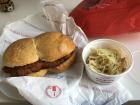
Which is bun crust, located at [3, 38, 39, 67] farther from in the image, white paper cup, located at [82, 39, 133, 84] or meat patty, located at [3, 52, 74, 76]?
white paper cup, located at [82, 39, 133, 84]

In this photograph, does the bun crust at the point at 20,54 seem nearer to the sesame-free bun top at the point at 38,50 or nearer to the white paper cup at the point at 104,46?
the sesame-free bun top at the point at 38,50

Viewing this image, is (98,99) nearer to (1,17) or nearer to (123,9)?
(123,9)

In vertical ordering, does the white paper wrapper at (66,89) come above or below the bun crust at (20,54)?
below

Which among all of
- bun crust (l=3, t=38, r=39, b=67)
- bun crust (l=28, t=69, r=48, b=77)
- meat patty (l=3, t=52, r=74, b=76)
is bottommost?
bun crust (l=28, t=69, r=48, b=77)

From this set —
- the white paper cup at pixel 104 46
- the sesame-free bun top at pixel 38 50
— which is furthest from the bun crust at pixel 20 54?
the white paper cup at pixel 104 46

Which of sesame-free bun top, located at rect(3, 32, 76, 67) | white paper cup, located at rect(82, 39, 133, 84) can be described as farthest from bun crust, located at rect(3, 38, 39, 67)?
white paper cup, located at rect(82, 39, 133, 84)

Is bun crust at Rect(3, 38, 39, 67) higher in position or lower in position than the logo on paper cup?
higher

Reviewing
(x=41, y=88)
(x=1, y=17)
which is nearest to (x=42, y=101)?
(x=41, y=88)
